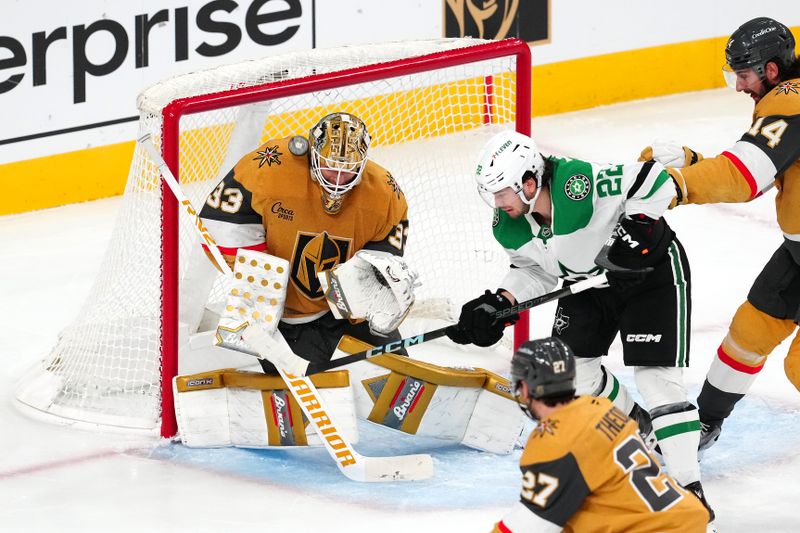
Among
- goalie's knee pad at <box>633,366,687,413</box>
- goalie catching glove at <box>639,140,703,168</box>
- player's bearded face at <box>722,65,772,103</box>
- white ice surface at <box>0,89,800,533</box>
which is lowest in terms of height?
white ice surface at <box>0,89,800,533</box>

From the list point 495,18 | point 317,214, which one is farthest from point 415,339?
point 495,18

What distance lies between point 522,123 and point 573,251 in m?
0.82

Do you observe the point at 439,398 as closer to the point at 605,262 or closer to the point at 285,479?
the point at 285,479

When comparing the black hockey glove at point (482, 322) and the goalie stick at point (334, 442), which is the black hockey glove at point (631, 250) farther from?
the goalie stick at point (334, 442)

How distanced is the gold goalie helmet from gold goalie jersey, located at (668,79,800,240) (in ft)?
2.65

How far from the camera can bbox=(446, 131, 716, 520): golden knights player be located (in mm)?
3541

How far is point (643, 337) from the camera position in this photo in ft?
12.0

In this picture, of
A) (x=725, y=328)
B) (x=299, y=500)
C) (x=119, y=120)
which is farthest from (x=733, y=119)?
(x=299, y=500)

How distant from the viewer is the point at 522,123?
4.41 m

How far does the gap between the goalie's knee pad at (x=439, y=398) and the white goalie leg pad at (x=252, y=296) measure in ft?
0.75

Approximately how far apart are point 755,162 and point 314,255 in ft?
3.95

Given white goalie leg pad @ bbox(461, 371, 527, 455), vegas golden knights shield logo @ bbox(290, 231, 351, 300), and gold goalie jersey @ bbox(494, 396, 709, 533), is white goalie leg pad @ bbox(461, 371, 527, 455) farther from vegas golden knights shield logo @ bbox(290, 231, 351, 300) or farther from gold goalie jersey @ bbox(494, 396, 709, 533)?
gold goalie jersey @ bbox(494, 396, 709, 533)

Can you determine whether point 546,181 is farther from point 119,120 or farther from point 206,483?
point 119,120

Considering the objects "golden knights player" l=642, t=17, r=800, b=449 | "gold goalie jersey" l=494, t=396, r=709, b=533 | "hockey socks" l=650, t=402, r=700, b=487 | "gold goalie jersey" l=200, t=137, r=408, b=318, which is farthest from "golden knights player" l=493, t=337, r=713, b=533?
"gold goalie jersey" l=200, t=137, r=408, b=318
